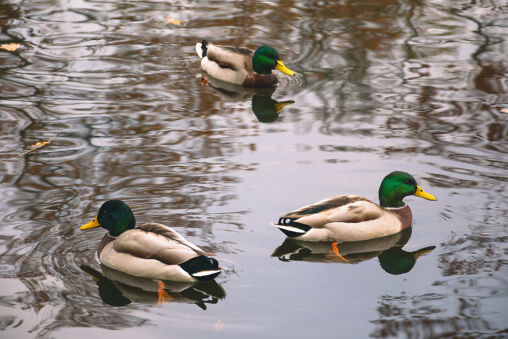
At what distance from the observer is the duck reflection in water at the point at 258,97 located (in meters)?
10.6

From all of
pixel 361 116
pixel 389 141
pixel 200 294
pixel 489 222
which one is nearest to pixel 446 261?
pixel 489 222

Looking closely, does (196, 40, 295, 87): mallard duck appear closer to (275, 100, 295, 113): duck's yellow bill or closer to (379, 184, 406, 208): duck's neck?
(275, 100, 295, 113): duck's yellow bill

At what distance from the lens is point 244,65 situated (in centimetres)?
1186

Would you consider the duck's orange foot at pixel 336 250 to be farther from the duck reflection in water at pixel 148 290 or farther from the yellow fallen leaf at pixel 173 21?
the yellow fallen leaf at pixel 173 21

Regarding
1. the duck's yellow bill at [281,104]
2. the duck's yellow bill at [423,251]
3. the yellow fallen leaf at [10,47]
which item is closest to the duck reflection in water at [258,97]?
the duck's yellow bill at [281,104]

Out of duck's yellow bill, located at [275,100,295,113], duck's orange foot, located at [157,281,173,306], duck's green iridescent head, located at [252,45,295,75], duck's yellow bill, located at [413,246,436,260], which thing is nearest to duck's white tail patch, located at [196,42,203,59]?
duck's green iridescent head, located at [252,45,295,75]

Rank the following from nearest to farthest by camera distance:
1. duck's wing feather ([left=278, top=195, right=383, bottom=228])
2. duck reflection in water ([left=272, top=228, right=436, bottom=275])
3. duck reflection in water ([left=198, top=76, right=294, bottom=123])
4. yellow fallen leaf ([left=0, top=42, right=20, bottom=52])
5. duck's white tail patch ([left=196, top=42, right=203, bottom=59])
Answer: duck reflection in water ([left=272, top=228, right=436, bottom=275]) → duck's wing feather ([left=278, top=195, right=383, bottom=228]) → duck reflection in water ([left=198, top=76, right=294, bottom=123]) → duck's white tail patch ([left=196, top=42, right=203, bottom=59]) → yellow fallen leaf ([left=0, top=42, right=20, bottom=52])

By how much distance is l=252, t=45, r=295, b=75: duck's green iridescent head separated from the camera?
11586mm

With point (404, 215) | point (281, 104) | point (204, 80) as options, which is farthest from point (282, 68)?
point (404, 215)

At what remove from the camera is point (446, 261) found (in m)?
6.98

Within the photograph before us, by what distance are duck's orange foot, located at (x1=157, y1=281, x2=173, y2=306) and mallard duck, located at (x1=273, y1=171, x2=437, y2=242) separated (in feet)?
4.14

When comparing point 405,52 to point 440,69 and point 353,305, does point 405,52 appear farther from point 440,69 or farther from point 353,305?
point 353,305

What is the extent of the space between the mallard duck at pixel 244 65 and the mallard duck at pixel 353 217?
4.32m

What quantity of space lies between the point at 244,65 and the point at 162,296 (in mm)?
6003
